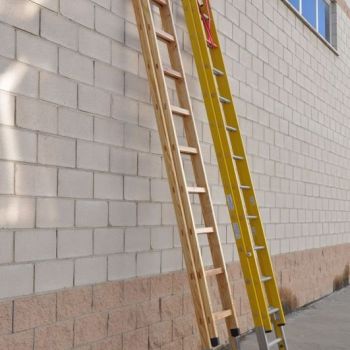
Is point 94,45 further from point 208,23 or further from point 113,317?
point 113,317

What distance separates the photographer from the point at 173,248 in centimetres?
550

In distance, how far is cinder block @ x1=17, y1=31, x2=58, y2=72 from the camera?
3.86 metres

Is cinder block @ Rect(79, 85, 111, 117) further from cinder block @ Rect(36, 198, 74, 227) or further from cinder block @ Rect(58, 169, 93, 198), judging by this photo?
cinder block @ Rect(36, 198, 74, 227)

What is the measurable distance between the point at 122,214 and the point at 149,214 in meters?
0.40

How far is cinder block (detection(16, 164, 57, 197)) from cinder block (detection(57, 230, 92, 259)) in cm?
30

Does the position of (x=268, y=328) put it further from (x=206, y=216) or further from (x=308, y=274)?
(x=308, y=274)

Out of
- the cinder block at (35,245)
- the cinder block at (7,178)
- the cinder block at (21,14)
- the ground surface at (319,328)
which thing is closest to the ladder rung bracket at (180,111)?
the cinder block at (21,14)

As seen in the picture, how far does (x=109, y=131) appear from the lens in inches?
184

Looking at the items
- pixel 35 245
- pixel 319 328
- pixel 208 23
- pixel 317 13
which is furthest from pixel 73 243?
pixel 317 13

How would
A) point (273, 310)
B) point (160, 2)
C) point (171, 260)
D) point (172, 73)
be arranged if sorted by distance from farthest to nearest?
1. point (273, 310)
2. point (171, 260)
3. point (160, 2)
4. point (172, 73)

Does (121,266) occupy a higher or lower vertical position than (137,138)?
lower

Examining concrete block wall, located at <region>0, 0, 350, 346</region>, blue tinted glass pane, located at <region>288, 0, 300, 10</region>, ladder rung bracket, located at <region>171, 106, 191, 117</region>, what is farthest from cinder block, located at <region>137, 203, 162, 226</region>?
blue tinted glass pane, located at <region>288, 0, 300, 10</region>

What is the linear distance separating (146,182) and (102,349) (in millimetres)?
1352

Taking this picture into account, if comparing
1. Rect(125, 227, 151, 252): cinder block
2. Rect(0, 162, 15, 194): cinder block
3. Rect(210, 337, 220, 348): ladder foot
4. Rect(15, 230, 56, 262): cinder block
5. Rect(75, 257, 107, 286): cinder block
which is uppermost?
Rect(0, 162, 15, 194): cinder block
